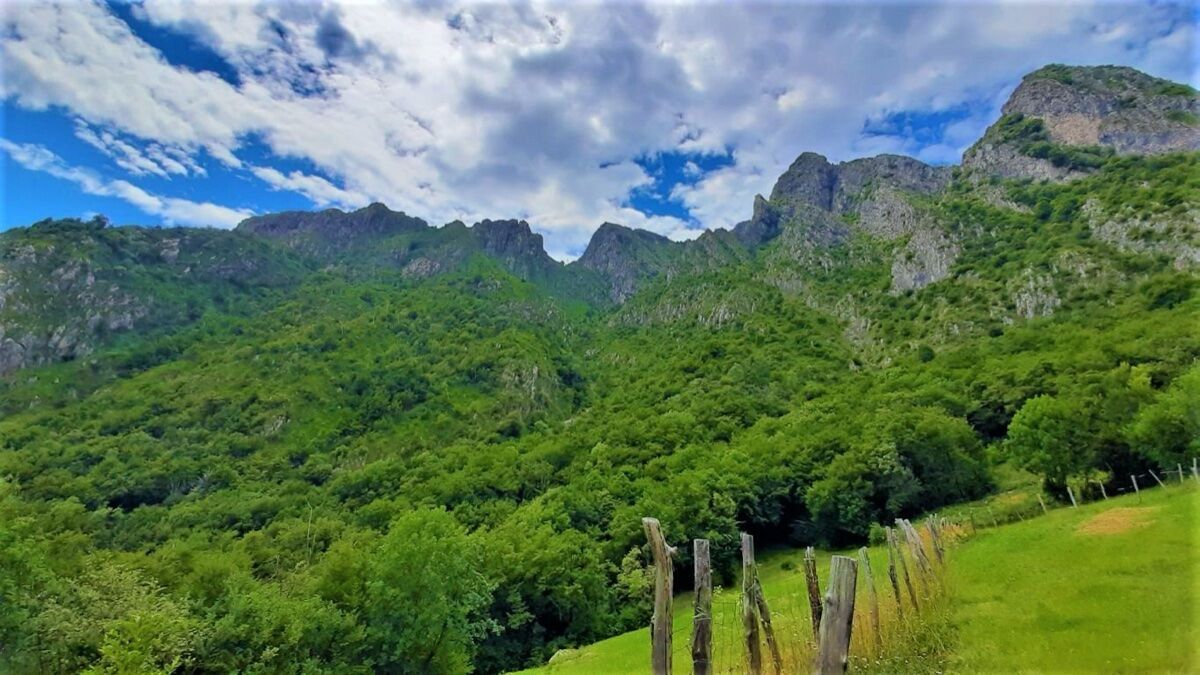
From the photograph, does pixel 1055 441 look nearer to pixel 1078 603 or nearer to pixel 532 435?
pixel 1078 603

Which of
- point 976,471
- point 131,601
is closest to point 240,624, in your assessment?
point 131,601

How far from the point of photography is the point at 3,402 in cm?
12825

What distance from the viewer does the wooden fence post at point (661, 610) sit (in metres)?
7.23

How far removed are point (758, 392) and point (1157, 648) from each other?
10932 cm

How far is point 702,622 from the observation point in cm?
746

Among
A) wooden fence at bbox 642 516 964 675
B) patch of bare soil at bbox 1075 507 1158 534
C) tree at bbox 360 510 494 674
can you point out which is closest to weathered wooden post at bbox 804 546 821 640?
wooden fence at bbox 642 516 964 675

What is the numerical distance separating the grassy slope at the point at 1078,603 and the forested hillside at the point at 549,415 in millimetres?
20183

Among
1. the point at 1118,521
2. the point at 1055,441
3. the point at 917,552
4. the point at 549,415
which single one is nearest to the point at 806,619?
the point at 917,552

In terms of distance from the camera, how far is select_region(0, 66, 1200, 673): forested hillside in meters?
35.2

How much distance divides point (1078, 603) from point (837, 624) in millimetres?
9743

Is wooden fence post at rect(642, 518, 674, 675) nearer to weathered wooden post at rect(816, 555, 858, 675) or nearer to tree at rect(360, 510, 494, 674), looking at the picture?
weathered wooden post at rect(816, 555, 858, 675)

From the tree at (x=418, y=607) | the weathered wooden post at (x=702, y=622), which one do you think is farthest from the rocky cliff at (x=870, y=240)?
the weathered wooden post at (x=702, y=622)

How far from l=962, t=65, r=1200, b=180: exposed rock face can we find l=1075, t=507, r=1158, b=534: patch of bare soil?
539ft

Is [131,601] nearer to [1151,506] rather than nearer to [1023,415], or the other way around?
[1151,506]
